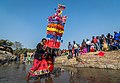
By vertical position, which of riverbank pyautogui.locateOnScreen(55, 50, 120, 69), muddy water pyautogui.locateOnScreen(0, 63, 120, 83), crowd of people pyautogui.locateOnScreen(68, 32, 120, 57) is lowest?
muddy water pyautogui.locateOnScreen(0, 63, 120, 83)

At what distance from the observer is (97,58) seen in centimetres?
1861

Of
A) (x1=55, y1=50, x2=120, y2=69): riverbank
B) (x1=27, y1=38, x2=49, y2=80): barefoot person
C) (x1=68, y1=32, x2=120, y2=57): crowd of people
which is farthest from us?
(x1=68, y1=32, x2=120, y2=57): crowd of people

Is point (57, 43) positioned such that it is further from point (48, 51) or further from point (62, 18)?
point (48, 51)

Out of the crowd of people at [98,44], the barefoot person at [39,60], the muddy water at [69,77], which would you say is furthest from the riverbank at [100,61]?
the barefoot person at [39,60]

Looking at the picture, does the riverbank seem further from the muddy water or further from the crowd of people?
the muddy water

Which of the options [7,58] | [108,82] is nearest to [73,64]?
[108,82]

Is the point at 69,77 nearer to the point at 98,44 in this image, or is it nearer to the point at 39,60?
the point at 39,60

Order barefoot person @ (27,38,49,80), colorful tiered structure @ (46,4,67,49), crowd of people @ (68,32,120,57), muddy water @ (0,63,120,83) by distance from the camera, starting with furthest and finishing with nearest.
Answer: colorful tiered structure @ (46,4,67,49), crowd of people @ (68,32,120,57), barefoot person @ (27,38,49,80), muddy water @ (0,63,120,83)

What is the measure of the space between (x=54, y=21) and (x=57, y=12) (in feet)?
4.40

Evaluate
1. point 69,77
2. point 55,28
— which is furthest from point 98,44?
point 69,77

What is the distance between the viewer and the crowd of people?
1988 centimetres

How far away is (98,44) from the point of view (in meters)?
23.3

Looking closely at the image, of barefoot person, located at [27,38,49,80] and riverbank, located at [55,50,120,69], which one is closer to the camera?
barefoot person, located at [27,38,49,80]

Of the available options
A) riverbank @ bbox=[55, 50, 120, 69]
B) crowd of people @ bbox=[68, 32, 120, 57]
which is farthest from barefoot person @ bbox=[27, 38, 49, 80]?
crowd of people @ bbox=[68, 32, 120, 57]
